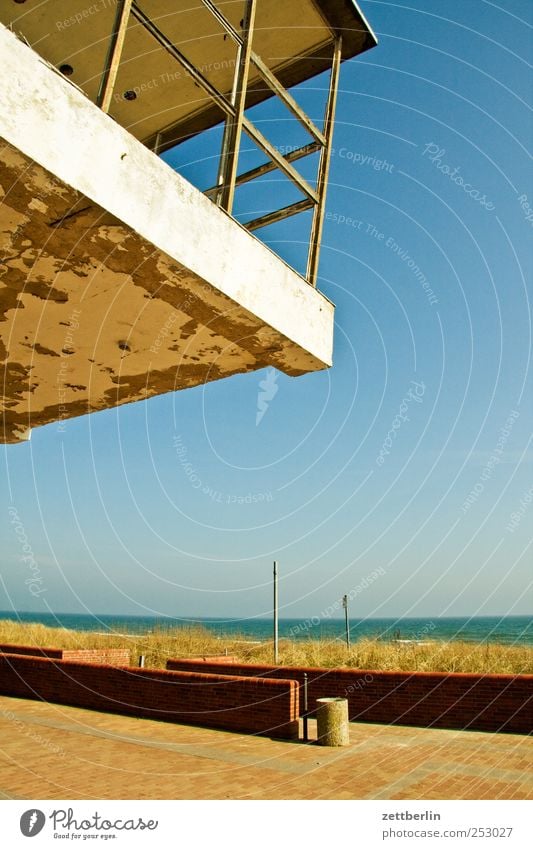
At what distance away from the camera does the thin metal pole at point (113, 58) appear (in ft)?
13.2

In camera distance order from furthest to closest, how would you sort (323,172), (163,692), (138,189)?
(163,692), (323,172), (138,189)

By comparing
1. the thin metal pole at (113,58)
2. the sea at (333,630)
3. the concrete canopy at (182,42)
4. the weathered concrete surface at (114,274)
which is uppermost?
the concrete canopy at (182,42)

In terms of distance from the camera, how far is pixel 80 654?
13734 millimetres

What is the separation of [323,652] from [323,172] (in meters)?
15.6

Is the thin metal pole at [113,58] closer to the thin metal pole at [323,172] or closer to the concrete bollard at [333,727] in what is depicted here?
the thin metal pole at [323,172]

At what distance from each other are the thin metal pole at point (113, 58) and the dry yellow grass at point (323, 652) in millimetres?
13669

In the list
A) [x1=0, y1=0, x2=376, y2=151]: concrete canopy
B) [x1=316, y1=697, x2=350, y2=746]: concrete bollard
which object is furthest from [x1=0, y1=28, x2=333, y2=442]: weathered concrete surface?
[x1=316, y1=697, x2=350, y2=746]: concrete bollard

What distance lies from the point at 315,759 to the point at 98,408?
203 inches

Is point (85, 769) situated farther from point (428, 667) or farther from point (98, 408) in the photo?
point (428, 667)

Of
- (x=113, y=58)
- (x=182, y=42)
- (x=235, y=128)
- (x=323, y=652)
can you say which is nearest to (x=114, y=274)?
(x=113, y=58)

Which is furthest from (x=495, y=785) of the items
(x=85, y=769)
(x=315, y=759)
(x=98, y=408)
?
(x=98, y=408)

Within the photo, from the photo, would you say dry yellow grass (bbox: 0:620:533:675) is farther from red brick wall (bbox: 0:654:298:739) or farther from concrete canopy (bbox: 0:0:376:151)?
concrete canopy (bbox: 0:0:376:151)

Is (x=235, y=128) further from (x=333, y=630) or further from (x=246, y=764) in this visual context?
(x=333, y=630)

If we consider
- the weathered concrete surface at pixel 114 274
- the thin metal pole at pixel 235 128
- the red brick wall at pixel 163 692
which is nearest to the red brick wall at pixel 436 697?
the red brick wall at pixel 163 692
